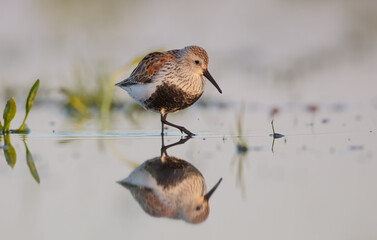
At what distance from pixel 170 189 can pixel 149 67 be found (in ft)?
12.6

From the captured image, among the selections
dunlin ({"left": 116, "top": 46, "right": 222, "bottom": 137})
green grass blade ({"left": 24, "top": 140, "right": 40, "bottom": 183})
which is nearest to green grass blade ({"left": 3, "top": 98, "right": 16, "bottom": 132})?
Result: green grass blade ({"left": 24, "top": 140, "right": 40, "bottom": 183})

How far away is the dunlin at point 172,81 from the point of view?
9.64m

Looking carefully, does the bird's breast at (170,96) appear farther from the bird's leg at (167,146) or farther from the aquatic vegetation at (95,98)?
the aquatic vegetation at (95,98)

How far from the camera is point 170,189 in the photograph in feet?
20.3

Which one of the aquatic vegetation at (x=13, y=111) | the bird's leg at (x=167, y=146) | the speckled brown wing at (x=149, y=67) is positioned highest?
the speckled brown wing at (x=149, y=67)

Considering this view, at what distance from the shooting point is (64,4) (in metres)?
15.8

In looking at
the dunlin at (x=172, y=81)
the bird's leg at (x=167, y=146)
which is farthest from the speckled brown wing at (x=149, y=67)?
the bird's leg at (x=167, y=146)

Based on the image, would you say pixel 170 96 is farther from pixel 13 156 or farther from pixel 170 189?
pixel 170 189

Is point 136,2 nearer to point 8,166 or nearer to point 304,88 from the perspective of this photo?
point 304,88

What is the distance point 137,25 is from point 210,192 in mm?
9879

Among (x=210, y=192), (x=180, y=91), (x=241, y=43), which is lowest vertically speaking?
(x=210, y=192)

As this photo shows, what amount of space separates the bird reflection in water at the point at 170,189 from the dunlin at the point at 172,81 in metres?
2.31

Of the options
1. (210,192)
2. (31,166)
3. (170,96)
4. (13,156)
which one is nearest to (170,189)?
(210,192)

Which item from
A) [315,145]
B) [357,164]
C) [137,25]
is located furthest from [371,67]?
[357,164]
